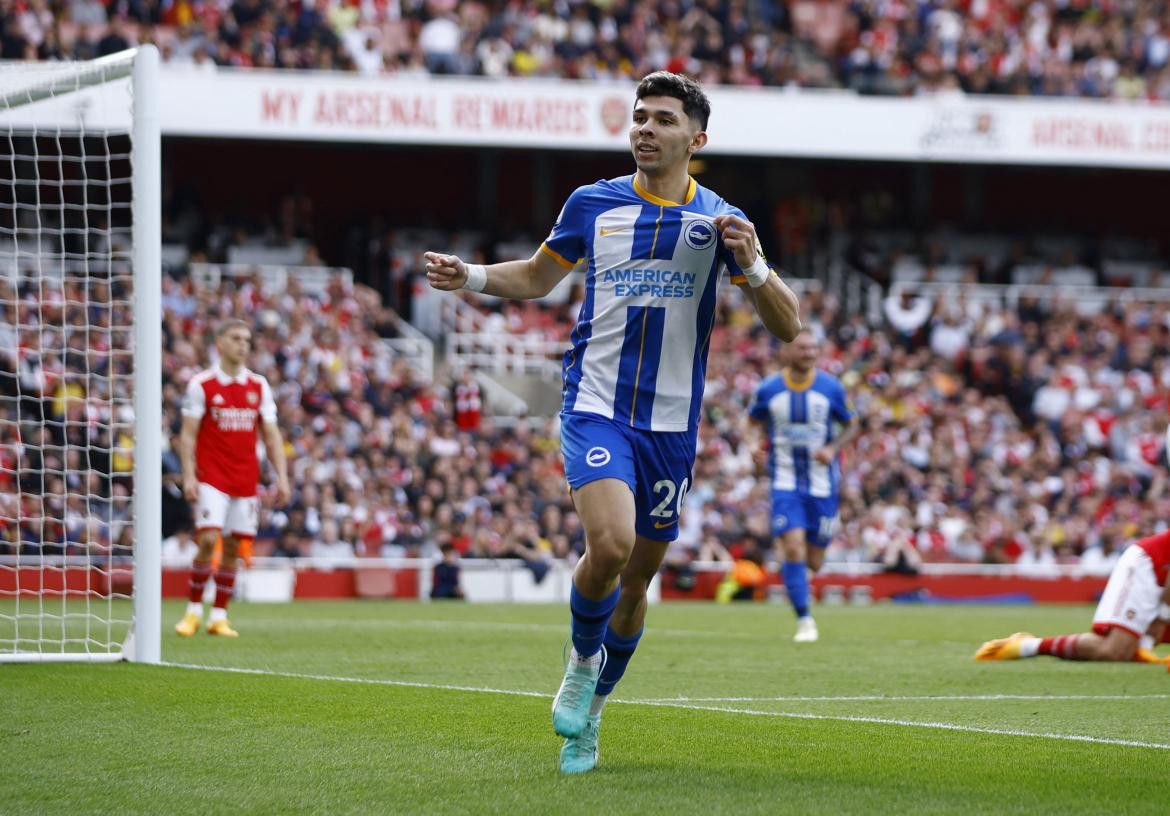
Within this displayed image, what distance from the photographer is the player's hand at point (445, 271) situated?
252 inches

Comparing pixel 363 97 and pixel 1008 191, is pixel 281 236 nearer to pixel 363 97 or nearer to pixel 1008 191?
pixel 363 97

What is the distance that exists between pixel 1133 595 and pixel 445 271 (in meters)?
6.00

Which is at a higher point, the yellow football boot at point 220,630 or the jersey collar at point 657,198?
the jersey collar at point 657,198

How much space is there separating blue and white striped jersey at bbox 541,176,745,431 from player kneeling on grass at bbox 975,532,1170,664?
5186 mm

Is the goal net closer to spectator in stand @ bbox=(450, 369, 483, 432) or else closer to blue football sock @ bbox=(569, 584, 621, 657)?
blue football sock @ bbox=(569, 584, 621, 657)

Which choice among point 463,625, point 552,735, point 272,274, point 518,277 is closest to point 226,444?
point 463,625

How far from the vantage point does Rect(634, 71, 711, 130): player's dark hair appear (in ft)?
21.1

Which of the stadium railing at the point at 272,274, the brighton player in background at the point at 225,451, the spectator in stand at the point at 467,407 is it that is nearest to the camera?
the brighton player in background at the point at 225,451

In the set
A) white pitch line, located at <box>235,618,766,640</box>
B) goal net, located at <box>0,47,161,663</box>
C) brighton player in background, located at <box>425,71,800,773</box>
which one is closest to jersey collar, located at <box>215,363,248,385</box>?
goal net, located at <box>0,47,161,663</box>

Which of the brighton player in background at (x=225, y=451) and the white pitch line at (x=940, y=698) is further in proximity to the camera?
the brighton player in background at (x=225, y=451)

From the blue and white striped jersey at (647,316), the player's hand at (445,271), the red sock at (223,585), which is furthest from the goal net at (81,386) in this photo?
the blue and white striped jersey at (647,316)

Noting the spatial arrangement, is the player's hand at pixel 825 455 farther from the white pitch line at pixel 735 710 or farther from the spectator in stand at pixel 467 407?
the spectator in stand at pixel 467 407

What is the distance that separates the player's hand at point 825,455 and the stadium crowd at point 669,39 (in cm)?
1567

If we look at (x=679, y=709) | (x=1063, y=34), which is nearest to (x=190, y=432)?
(x=679, y=709)
